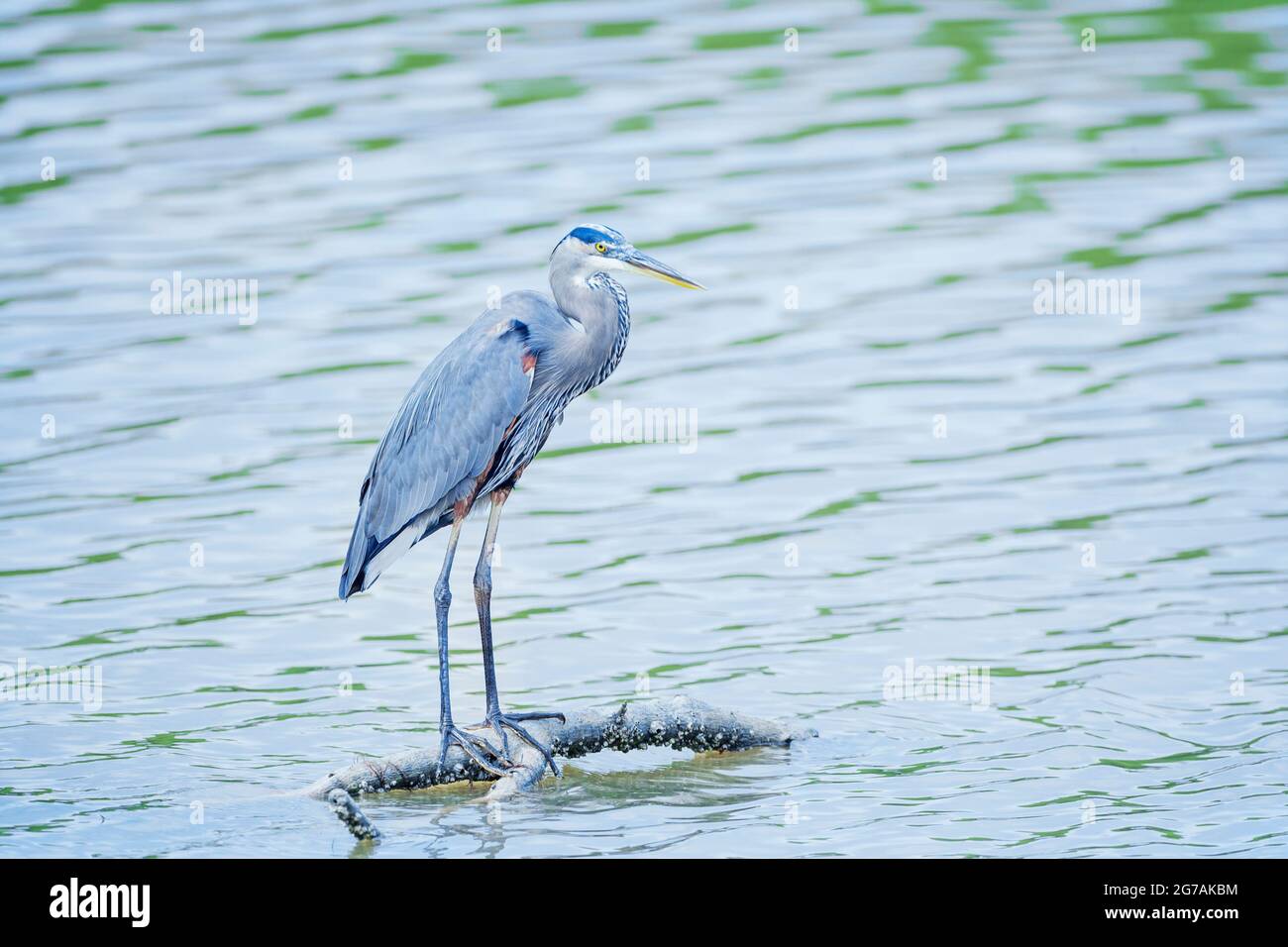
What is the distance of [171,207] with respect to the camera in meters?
19.5

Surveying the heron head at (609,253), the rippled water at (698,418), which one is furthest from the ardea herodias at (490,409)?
the rippled water at (698,418)

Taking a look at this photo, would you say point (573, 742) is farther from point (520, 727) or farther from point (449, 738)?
point (449, 738)

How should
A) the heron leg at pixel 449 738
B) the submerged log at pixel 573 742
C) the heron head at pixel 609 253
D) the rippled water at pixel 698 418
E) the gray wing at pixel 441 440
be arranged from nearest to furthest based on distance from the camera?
1. the submerged log at pixel 573 742
2. the heron leg at pixel 449 738
3. the heron head at pixel 609 253
4. the gray wing at pixel 441 440
5. the rippled water at pixel 698 418

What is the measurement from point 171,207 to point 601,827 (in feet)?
39.8

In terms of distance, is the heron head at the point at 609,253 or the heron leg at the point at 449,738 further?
the heron head at the point at 609,253

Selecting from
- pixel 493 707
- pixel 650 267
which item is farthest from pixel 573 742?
pixel 650 267

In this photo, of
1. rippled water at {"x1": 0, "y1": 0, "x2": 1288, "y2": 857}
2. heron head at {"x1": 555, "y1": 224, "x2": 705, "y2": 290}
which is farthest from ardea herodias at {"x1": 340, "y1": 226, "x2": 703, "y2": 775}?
rippled water at {"x1": 0, "y1": 0, "x2": 1288, "y2": 857}

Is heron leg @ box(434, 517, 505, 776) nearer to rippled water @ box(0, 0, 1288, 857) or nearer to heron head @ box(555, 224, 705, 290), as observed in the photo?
rippled water @ box(0, 0, 1288, 857)

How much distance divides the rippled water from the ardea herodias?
906 mm

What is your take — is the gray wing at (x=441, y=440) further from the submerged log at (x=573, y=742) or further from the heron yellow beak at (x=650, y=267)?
the submerged log at (x=573, y=742)

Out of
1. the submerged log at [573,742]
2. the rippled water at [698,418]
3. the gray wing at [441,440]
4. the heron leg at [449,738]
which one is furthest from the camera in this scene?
the rippled water at [698,418]

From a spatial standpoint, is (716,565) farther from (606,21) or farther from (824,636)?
(606,21)

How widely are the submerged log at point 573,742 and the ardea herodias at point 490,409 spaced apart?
0.25 ft

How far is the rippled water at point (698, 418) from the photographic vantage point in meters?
9.74
